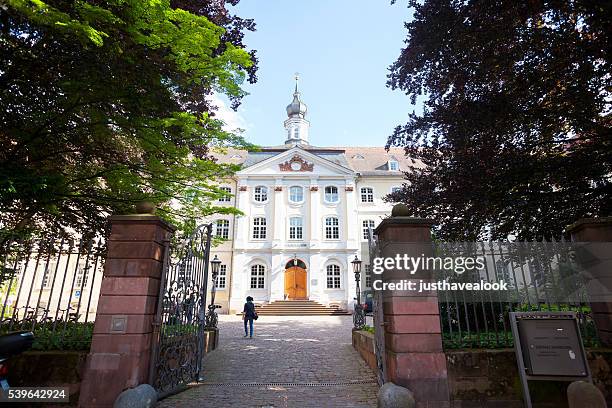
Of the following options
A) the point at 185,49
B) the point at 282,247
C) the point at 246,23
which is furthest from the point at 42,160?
the point at 282,247

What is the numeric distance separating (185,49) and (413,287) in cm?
523

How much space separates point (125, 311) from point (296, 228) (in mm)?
25296

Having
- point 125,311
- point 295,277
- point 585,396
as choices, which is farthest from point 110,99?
point 295,277

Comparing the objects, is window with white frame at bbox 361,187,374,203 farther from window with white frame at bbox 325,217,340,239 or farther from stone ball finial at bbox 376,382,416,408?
stone ball finial at bbox 376,382,416,408

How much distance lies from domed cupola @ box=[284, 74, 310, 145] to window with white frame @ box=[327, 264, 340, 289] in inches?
663

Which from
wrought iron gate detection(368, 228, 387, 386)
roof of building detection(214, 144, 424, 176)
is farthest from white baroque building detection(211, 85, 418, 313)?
wrought iron gate detection(368, 228, 387, 386)

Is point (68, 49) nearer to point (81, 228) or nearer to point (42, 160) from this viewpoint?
point (42, 160)

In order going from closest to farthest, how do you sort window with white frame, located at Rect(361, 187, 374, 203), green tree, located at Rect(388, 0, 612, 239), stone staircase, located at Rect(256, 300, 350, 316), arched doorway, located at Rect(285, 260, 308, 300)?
Result: green tree, located at Rect(388, 0, 612, 239), stone staircase, located at Rect(256, 300, 350, 316), arched doorway, located at Rect(285, 260, 308, 300), window with white frame, located at Rect(361, 187, 374, 203)

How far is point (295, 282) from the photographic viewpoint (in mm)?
29516

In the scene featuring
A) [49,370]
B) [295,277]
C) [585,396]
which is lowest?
[585,396]

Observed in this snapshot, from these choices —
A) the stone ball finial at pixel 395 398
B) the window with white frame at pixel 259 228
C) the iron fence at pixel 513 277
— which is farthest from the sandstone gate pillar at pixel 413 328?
the window with white frame at pixel 259 228

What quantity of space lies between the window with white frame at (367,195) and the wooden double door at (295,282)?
838 cm

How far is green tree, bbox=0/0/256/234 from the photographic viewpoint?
562 centimetres

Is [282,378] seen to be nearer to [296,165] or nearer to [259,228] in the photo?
[259,228]
